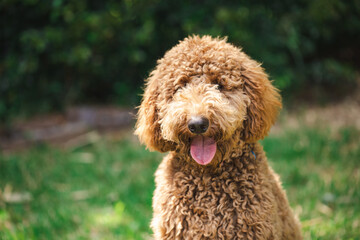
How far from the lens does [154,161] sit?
489 centimetres

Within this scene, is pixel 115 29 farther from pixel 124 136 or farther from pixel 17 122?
pixel 17 122

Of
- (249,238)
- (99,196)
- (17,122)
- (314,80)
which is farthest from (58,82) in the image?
(249,238)

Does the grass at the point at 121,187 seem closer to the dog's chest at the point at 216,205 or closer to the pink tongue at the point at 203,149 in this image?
the dog's chest at the point at 216,205

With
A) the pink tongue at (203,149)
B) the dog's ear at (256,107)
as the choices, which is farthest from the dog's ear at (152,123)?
the dog's ear at (256,107)

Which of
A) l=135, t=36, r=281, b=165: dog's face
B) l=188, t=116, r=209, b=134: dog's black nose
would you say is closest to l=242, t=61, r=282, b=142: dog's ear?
l=135, t=36, r=281, b=165: dog's face

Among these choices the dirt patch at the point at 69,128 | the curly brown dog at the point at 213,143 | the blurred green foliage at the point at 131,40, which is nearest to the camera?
the curly brown dog at the point at 213,143

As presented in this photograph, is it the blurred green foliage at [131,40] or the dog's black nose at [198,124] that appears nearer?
the dog's black nose at [198,124]

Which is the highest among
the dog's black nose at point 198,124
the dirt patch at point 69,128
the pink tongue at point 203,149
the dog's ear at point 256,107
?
the dog's ear at point 256,107

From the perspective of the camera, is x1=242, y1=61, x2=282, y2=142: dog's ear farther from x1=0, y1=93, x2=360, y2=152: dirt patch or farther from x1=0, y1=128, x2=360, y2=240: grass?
x1=0, y1=93, x2=360, y2=152: dirt patch

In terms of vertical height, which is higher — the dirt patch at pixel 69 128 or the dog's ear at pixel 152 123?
the dog's ear at pixel 152 123

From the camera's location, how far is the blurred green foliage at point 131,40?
5617 mm

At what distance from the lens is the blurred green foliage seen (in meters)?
5.62

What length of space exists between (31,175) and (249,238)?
335 centimetres

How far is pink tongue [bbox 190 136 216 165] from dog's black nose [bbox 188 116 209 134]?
14cm
